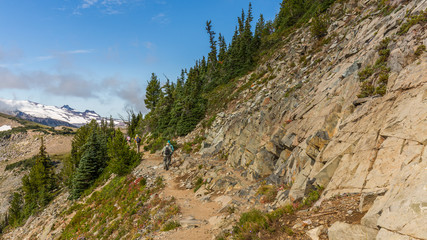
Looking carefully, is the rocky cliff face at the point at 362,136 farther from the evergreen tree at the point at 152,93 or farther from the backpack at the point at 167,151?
the evergreen tree at the point at 152,93

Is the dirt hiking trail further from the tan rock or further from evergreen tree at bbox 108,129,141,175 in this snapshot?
evergreen tree at bbox 108,129,141,175

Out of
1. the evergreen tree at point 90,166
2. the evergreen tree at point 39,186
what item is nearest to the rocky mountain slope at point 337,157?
the evergreen tree at point 90,166

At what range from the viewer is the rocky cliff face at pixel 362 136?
4.84 meters

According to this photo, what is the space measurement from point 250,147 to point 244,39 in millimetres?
41272

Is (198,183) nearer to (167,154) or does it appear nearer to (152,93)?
(167,154)

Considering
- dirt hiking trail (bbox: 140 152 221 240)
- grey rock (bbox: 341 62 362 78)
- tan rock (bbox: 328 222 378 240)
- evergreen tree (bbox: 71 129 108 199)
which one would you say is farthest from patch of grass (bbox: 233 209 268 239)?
evergreen tree (bbox: 71 129 108 199)

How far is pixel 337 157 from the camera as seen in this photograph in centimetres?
856

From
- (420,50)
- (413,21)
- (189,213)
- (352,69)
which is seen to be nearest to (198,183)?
(189,213)

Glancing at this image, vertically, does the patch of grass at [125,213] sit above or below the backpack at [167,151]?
below

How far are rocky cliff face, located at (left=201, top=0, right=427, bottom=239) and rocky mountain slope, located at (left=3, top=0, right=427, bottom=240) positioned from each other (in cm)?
4

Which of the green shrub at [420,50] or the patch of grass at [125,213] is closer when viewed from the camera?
the green shrub at [420,50]

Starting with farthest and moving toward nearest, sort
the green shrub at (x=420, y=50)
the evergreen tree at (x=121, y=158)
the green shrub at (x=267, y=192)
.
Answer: the evergreen tree at (x=121, y=158), the green shrub at (x=267, y=192), the green shrub at (x=420, y=50)

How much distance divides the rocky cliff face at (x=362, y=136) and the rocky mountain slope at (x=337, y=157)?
0.12 feet

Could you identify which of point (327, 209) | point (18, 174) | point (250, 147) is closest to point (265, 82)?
point (250, 147)
